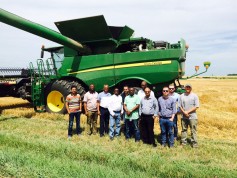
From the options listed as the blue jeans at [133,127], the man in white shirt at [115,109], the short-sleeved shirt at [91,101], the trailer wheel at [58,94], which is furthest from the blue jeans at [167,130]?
the trailer wheel at [58,94]

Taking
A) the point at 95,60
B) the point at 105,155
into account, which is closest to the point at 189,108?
the point at 105,155

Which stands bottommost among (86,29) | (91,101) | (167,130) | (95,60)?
(167,130)

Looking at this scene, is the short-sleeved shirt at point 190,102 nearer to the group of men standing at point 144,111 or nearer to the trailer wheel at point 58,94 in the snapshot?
the group of men standing at point 144,111

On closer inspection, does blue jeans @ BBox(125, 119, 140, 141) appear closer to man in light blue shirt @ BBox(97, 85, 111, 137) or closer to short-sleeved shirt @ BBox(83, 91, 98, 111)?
man in light blue shirt @ BBox(97, 85, 111, 137)

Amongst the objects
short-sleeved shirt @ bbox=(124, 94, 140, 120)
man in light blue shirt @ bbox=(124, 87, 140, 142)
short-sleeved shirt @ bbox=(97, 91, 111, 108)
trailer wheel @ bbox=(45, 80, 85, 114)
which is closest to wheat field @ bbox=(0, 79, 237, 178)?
man in light blue shirt @ bbox=(124, 87, 140, 142)

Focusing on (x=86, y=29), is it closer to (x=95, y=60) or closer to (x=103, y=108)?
(x=95, y=60)

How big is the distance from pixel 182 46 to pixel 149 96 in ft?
12.7

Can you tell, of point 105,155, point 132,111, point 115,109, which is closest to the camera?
point 105,155

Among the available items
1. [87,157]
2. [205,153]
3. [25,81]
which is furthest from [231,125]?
[25,81]

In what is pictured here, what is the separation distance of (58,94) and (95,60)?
1915 mm

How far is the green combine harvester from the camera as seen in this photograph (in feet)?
30.5

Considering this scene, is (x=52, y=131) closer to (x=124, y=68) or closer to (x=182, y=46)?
(x=124, y=68)

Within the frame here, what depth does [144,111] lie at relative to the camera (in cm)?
694

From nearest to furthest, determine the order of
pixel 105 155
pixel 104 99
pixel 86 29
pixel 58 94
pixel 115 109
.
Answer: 1. pixel 105 155
2. pixel 115 109
3. pixel 104 99
4. pixel 86 29
5. pixel 58 94
